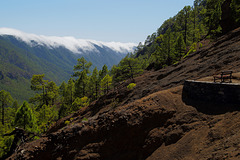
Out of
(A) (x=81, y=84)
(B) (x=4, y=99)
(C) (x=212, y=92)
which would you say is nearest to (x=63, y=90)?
(A) (x=81, y=84)

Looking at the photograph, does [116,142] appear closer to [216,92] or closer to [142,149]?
[142,149]

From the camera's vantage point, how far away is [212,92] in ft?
40.1

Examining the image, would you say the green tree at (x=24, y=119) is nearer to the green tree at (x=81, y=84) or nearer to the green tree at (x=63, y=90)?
the green tree at (x=81, y=84)

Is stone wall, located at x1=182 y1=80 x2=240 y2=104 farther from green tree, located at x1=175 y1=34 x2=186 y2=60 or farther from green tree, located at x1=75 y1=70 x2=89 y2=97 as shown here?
green tree, located at x1=75 y1=70 x2=89 y2=97

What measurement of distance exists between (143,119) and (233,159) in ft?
23.6

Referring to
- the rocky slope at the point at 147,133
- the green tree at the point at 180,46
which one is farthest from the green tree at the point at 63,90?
the rocky slope at the point at 147,133

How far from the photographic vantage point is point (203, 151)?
8.21 metres

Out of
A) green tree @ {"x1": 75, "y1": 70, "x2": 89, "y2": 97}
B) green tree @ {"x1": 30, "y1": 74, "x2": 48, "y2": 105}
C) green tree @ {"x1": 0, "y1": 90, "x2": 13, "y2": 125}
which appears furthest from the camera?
green tree @ {"x1": 75, "y1": 70, "x2": 89, "y2": 97}

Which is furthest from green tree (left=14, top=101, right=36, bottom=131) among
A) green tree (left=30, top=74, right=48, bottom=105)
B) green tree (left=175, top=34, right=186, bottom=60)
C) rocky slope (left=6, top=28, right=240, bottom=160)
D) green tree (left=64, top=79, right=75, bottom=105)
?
green tree (left=175, top=34, right=186, bottom=60)

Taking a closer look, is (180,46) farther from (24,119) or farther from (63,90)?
(63,90)

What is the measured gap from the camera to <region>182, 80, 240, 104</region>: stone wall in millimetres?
10727

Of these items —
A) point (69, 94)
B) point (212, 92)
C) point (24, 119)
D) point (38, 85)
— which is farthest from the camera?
point (69, 94)

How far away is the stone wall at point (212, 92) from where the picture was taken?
10727 mm

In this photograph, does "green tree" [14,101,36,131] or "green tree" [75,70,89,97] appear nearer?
"green tree" [14,101,36,131]
